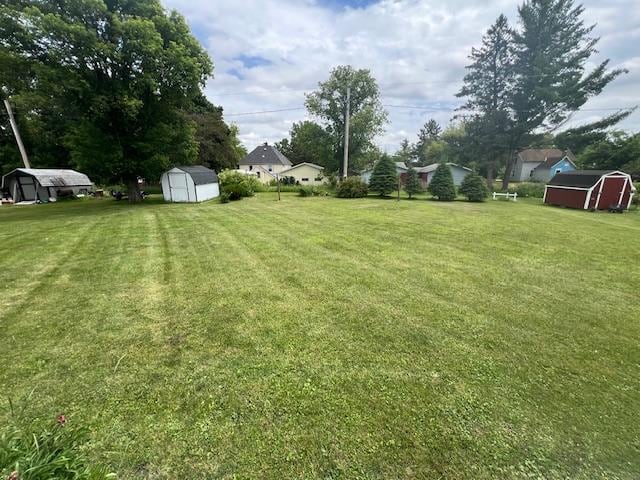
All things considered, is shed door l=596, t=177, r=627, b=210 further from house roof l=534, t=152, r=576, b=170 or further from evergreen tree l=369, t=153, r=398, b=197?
house roof l=534, t=152, r=576, b=170

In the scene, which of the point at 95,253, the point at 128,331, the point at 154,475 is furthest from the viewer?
the point at 95,253

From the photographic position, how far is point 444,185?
2081 cm

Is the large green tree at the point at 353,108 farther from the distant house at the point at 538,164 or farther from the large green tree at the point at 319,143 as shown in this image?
the distant house at the point at 538,164

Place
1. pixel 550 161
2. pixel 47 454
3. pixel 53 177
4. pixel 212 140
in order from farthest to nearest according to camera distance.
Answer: pixel 550 161 → pixel 212 140 → pixel 53 177 → pixel 47 454

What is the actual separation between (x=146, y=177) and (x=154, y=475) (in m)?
19.1

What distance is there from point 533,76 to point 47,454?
32.8m

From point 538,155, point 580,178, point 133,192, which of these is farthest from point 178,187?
point 538,155

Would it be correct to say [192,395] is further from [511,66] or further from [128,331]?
[511,66]

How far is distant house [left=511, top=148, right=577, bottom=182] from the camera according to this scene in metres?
38.7

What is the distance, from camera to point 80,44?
12.8 m

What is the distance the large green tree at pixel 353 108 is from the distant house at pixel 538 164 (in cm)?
2429

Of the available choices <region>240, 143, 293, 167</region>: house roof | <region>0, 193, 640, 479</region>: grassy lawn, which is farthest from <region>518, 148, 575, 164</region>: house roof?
<region>0, 193, 640, 479</region>: grassy lawn

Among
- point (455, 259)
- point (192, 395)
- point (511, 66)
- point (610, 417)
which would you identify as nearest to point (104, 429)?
point (192, 395)

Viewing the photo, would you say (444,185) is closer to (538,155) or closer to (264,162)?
(264,162)
